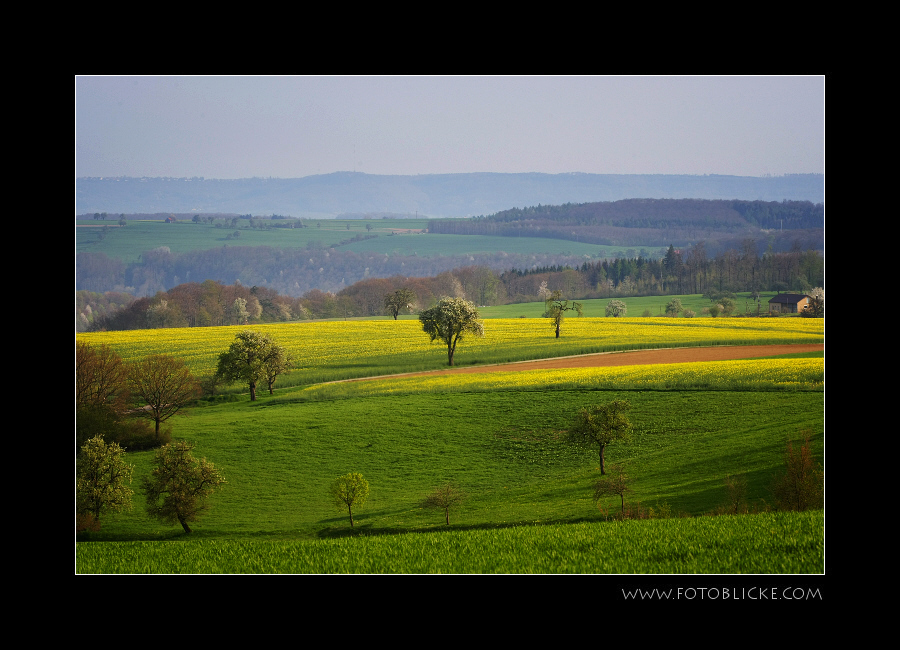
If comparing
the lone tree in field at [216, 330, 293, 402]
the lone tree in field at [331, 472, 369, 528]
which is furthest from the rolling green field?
the lone tree in field at [331, 472, 369, 528]

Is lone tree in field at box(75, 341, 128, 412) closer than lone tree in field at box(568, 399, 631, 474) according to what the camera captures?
Yes

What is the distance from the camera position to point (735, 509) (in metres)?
10.4

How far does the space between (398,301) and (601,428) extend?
5.27 metres

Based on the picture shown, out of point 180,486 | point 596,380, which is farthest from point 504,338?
point 180,486

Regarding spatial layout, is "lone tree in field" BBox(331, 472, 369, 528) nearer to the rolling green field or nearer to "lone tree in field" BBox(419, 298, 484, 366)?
"lone tree in field" BBox(419, 298, 484, 366)

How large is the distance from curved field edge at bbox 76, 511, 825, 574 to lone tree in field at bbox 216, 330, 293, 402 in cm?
612

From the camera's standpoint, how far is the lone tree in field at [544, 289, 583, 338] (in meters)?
15.2

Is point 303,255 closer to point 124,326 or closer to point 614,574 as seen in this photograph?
point 124,326

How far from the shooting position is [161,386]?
13.0 m

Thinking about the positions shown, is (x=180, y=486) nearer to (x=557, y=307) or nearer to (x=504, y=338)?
(x=504, y=338)

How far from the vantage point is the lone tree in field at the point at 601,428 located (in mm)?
13039

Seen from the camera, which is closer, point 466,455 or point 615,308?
point 466,455

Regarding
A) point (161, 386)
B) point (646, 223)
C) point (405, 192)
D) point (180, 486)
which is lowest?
point (180, 486)
